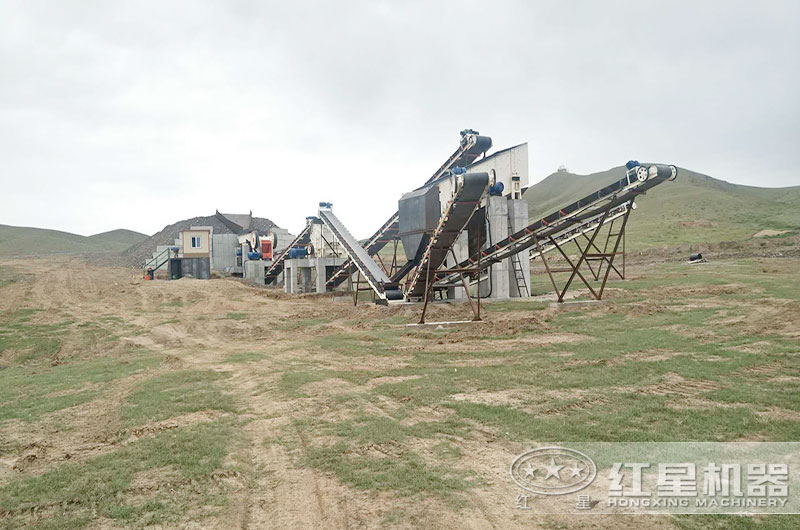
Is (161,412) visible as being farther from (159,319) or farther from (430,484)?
(159,319)

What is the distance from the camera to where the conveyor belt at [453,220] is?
20.4 metres

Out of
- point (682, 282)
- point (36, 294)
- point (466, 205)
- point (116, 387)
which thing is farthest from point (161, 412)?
point (36, 294)

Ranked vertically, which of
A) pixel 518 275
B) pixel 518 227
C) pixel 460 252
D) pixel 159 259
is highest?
pixel 159 259

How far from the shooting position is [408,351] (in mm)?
15523

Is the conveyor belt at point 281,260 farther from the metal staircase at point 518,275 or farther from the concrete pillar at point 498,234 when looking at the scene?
the metal staircase at point 518,275

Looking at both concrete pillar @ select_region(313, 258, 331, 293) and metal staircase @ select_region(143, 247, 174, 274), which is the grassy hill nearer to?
metal staircase @ select_region(143, 247, 174, 274)

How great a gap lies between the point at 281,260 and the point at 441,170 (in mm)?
19701

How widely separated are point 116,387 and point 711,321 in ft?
57.8

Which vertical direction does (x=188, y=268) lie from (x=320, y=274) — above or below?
above

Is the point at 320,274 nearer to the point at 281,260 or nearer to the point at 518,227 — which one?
the point at 281,260

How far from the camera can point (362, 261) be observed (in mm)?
31922

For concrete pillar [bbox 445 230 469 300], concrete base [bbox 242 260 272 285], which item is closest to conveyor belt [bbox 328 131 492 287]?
concrete pillar [bbox 445 230 469 300]

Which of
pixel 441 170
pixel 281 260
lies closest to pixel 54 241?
pixel 281 260

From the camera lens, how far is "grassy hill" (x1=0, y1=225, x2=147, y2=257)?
113 m
